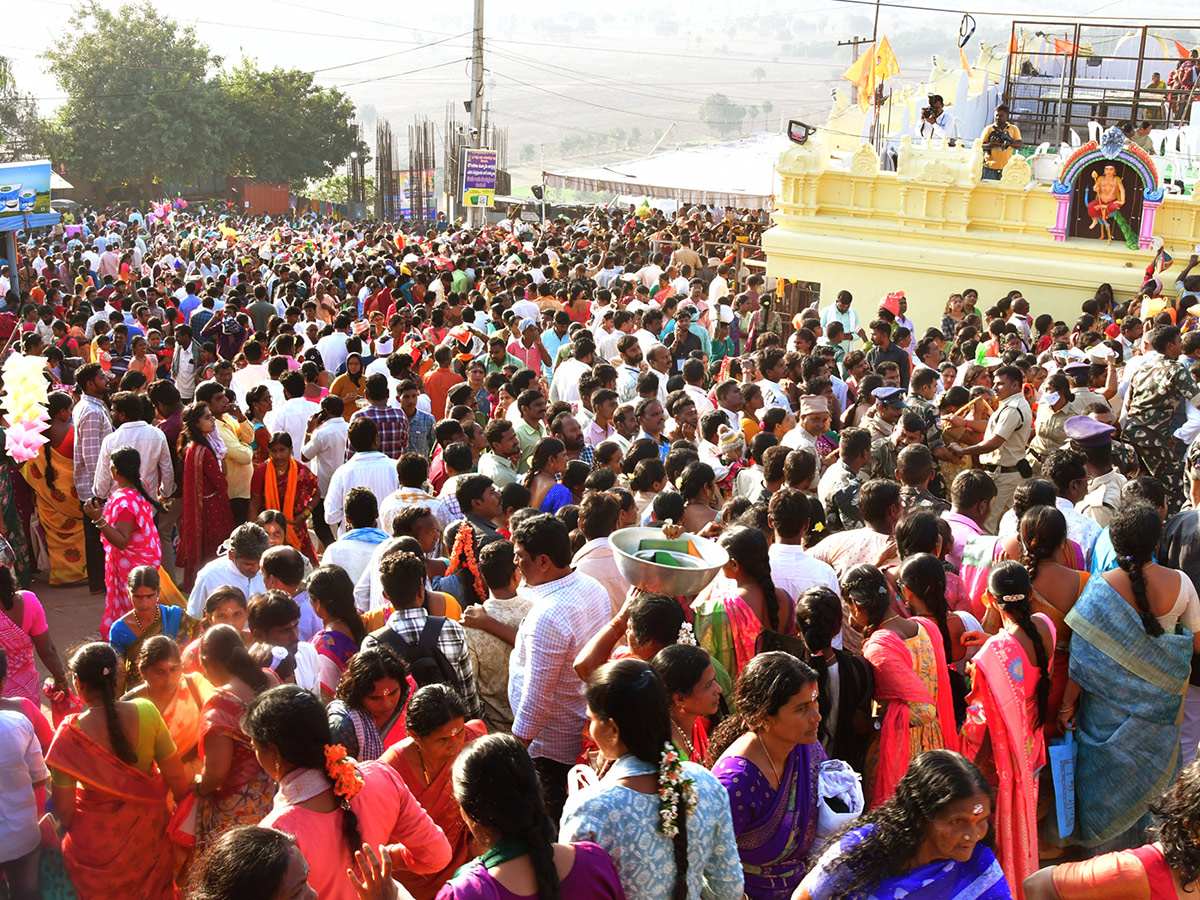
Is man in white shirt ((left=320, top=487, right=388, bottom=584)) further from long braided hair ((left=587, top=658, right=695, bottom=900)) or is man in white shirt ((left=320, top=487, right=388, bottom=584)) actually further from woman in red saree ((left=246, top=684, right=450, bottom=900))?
long braided hair ((left=587, top=658, right=695, bottom=900))

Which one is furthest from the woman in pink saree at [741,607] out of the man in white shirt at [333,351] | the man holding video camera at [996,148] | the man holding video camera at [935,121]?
the man holding video camera at [935,121]

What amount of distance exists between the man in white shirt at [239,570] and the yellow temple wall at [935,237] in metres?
12.3

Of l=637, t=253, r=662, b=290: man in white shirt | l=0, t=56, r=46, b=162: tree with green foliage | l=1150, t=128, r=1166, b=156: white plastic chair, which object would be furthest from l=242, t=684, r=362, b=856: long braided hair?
l=0, t=56, r=46, b=162: tree with green foliage

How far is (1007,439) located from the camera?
7145mm

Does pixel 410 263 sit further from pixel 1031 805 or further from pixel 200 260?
pixel 1031 805

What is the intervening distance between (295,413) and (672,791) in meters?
5.72

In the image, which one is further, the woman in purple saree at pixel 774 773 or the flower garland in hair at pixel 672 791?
the woman in purple saree at pixel 774 773

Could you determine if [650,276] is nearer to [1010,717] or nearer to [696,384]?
[696,384]

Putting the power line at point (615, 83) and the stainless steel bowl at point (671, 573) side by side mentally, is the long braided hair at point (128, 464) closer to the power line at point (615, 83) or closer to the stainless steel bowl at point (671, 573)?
the stainless steel bowl at point (671, 573)

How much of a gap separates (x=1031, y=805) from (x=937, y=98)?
15.8 m

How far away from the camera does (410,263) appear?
16.2 m

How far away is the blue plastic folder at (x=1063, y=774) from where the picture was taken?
447cm

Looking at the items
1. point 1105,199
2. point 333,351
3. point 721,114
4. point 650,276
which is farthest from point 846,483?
point 721,114

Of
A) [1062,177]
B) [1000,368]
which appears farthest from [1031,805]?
[1062,177]
